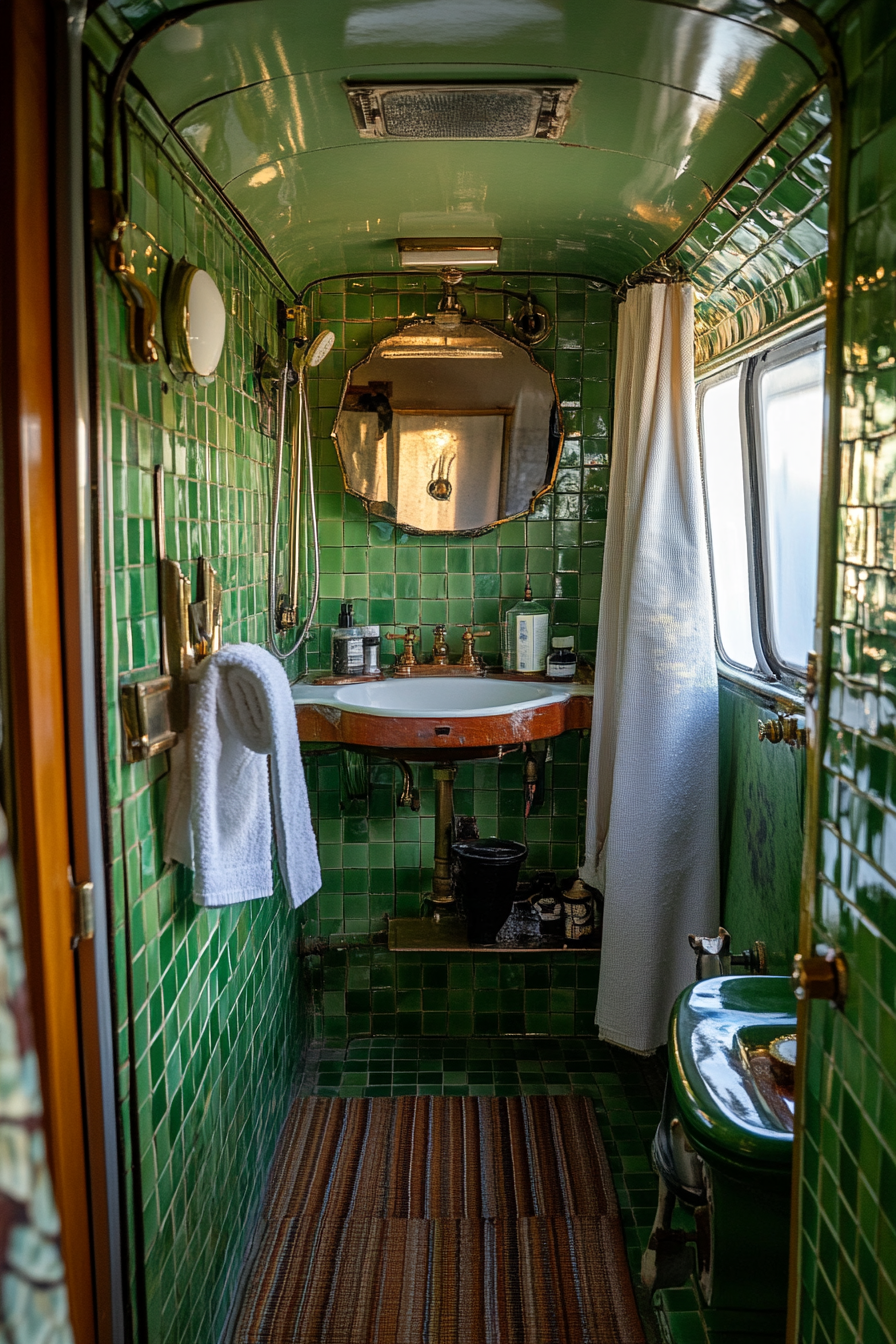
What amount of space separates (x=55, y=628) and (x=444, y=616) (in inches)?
73.7

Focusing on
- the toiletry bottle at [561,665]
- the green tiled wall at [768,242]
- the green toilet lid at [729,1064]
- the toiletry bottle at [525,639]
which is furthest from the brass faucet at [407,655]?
the green toilet lid at [729,1064]

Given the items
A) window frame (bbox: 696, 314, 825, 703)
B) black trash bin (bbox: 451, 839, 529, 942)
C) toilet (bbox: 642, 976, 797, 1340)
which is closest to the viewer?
toilet (bbox: 642, 976, 797, 1340)

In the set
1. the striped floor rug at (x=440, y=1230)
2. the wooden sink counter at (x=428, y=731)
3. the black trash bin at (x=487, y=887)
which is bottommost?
the striped floor rug at (x=440, y=1230)

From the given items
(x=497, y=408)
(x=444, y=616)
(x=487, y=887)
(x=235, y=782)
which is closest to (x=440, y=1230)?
(x=487, y=887)

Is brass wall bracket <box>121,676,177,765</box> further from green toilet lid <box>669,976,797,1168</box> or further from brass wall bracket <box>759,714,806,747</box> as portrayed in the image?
brass wall bracket <box>759,714,806,747</box>

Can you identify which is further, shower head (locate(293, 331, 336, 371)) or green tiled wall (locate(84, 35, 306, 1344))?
shower head (locate(293, 331, 336, 371))

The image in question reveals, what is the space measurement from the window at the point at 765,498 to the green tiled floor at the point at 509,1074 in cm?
128

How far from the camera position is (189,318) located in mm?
1669

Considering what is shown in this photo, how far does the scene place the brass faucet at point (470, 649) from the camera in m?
3.00

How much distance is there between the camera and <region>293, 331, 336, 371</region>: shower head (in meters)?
2.61

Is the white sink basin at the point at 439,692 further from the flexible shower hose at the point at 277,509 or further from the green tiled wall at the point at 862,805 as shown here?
the green tiled wall at the point at 862,805

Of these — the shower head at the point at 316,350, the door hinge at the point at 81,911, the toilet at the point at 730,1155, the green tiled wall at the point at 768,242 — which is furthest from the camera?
the shower head at the point at 316,350

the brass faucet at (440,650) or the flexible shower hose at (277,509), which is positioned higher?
the flexible shower hose at (277,509)

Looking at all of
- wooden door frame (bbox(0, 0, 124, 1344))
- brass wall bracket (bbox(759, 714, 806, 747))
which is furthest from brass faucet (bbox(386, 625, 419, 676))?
wooden door frame (bbox(0, 0, 124, 1344))
